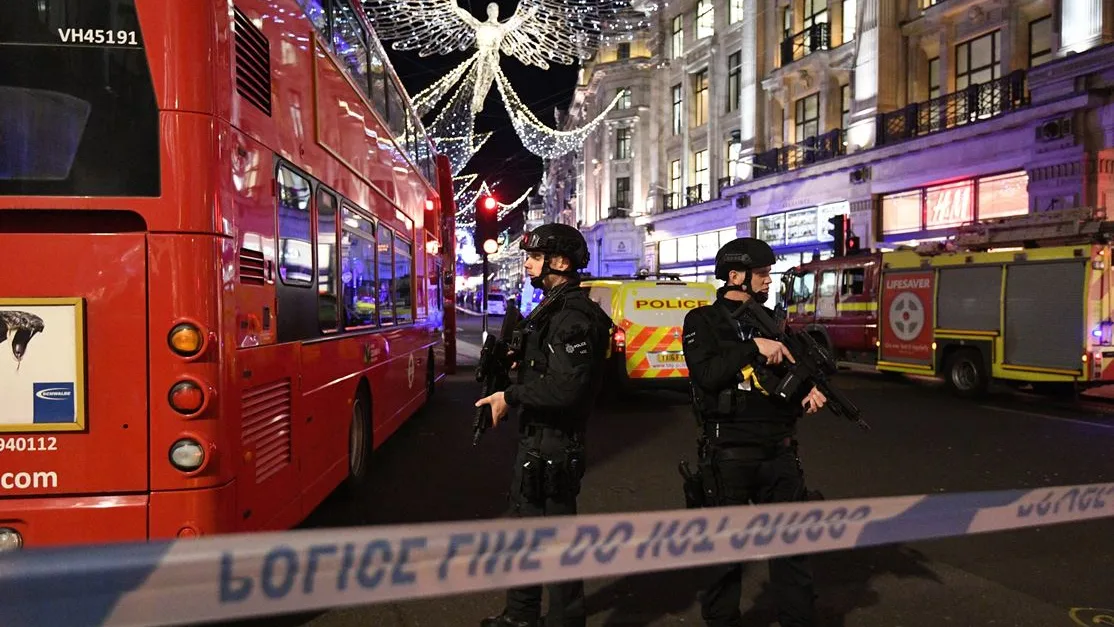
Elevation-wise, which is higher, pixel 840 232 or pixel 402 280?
pixel 840 232

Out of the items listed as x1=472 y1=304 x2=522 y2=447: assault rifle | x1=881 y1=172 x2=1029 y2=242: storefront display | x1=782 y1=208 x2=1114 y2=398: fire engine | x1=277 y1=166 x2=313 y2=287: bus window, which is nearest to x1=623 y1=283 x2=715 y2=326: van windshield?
x1=782 y1=208 x2=1114 y2=398: fire engine

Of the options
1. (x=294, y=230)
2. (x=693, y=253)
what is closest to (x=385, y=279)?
(x=294, y=230)

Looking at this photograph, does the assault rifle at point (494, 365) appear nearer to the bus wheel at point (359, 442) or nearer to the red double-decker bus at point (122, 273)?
the red double-decker bus at point (122, 273)

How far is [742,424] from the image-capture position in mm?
3471

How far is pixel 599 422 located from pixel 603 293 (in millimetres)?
2323

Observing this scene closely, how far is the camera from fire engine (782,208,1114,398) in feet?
36.7

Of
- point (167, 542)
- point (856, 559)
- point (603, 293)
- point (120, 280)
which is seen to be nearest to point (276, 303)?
point (120, 280)

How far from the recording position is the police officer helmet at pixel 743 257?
3541 millimetres

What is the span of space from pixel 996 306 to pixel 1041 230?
1.34 metres

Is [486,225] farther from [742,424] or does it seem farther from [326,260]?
[742,424]

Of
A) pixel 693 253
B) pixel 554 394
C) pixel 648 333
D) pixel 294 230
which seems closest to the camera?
pixel 554 394

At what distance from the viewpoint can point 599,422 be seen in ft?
34.3

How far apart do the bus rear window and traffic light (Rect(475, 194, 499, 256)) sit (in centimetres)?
1271

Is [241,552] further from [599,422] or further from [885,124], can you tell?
[885,124]
